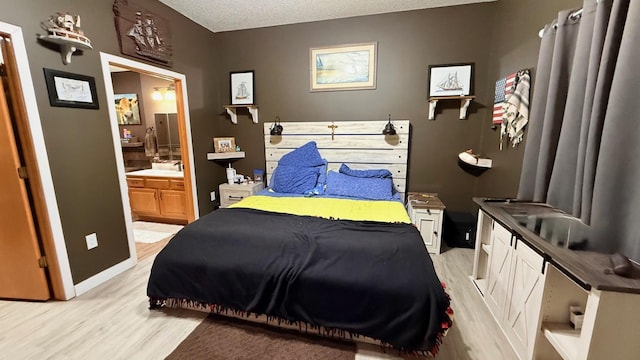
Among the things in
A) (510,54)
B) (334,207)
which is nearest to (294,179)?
(334,207)

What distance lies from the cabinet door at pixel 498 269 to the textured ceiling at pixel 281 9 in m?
2.61

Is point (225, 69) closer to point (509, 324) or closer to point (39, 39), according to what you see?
point (39, 39)

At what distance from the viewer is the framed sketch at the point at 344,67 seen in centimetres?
329

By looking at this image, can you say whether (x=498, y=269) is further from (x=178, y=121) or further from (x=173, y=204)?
(x=173, y=204)

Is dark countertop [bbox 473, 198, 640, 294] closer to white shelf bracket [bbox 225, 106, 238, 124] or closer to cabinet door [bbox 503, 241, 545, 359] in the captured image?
cabinet door [bbox 503, 241, 545, 359]

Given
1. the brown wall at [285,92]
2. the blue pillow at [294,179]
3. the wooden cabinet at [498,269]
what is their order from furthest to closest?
the blue pillow at [294,179] → the brown wall at [285,92] → the wooden cabinet at [498,269]

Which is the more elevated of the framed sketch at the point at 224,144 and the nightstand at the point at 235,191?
the framed sketch at the point at 224,144

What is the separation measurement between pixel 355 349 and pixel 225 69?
3.80 m

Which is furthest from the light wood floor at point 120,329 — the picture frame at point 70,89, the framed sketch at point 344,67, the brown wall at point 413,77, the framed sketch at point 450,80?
the framed sketch at point 344,67

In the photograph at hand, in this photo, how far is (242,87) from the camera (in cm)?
374

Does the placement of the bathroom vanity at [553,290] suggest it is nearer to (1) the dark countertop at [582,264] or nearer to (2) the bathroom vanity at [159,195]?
(1) the dark countertop at [582,264]

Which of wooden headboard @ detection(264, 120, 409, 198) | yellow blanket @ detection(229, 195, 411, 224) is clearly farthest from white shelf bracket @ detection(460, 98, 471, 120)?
yellow blanket @ detection(229, 195, 411, 224)

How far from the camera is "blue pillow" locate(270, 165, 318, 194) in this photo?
3.23 metres

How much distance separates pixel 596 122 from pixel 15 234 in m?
3.92
